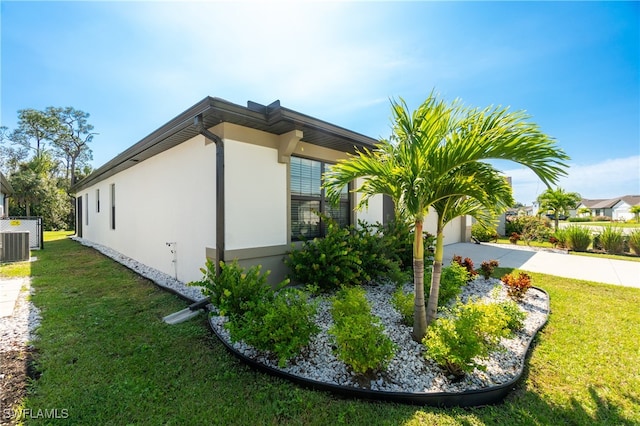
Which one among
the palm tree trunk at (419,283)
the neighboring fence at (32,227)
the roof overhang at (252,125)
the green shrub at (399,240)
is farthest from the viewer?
the neighboring fence at (32,227)

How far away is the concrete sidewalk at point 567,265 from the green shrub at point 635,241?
2443mm

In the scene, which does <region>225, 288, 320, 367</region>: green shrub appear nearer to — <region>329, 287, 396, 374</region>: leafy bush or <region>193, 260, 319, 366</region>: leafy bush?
<region>193, 260, 319, 366</region>: leafy bush

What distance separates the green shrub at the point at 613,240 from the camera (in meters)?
10.5

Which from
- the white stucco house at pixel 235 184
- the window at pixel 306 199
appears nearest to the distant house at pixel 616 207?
the window at pixel 306 199

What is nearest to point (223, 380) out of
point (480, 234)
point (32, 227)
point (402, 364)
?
point (402, 364)

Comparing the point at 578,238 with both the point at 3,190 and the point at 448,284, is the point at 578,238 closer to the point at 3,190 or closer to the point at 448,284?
the point at 448,284

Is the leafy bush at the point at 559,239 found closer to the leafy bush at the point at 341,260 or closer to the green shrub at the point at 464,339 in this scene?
the leafy bush at the point at 341,260

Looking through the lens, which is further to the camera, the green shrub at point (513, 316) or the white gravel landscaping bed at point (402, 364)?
the green shrub at point (513, 316)

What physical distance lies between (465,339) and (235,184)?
380cm

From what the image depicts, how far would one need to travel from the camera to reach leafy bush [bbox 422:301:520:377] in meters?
2.48

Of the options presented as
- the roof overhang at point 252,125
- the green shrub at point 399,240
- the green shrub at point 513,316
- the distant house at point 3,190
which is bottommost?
the green shrub at point 513,316

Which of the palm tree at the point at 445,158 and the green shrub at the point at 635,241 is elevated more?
the palm tree at the point at 445,158

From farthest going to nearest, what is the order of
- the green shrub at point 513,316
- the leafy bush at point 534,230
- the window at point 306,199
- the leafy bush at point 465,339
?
the leafy bush at point 534,230, the window at point 306,199, the green shrub at point 513,316, the leafy bush at point 465,339

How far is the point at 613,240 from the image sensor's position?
1057 cm
